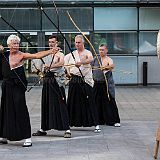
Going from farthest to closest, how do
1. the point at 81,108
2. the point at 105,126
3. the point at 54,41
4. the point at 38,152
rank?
the point at 105,126 < the point at 81,108 < the point at 54,41 < the point at 38,152

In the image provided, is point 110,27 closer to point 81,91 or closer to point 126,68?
point 126,68

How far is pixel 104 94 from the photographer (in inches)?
430

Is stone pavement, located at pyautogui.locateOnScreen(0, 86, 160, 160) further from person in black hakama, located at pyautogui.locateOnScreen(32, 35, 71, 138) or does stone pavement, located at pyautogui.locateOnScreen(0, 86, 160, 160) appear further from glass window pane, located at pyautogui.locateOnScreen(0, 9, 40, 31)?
glass window pane, located at pyautogui.locateOnScreen(0, 9, 40, 31)

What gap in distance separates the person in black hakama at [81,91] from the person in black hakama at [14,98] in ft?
5.20

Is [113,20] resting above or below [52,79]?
above

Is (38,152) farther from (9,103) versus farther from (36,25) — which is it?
(36,25)

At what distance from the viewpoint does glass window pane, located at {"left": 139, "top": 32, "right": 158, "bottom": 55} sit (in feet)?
74.0

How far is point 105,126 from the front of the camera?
10.8 meters

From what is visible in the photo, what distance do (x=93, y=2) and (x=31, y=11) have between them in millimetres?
2709

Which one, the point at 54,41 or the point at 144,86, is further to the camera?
the point at 144,86

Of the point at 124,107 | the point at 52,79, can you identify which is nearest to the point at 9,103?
the point at 52,79

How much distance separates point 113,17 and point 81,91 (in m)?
12.9

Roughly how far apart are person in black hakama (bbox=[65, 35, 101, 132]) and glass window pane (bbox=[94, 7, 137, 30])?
1265 centimetres

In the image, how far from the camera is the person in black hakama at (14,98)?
826 centimetres
